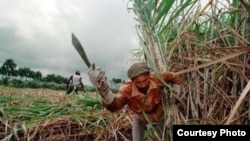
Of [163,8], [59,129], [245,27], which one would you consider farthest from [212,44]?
[59,129]

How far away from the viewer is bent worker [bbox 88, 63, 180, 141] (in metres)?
1.88

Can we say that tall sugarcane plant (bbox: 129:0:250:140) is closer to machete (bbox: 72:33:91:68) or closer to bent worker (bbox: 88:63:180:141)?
bent worker (bbox: 88:63:180:141)

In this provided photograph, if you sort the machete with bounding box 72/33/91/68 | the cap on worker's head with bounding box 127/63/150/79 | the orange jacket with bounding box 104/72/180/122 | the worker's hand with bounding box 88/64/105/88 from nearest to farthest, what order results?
the machete with bounding box 72/33/91/68, the worker's hand with bounding box 88/64/105/88, the orange jacket with bounding box 104/72/180/122, the cap on worker's head with bounding box 127/63/150/79

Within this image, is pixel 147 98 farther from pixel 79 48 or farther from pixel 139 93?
pixel 79 48

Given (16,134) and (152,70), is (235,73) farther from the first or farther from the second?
(16,134)

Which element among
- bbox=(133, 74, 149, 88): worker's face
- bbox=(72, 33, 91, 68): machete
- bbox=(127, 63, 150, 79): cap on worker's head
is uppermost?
bbox=(72, 33, 91, 68): machete

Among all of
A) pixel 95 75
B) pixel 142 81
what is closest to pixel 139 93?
pixel 142 81

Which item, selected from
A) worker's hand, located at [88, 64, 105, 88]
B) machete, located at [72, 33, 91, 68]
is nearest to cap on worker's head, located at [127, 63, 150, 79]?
worker's hand, located at [88, 64, 105, 88]

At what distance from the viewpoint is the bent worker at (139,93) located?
1.88 m

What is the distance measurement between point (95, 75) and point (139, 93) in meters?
0.36

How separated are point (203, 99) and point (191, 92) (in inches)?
2.4

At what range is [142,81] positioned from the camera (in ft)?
7.02

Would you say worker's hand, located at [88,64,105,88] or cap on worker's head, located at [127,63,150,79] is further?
cap on worker's head, located at [127,63,150,79]

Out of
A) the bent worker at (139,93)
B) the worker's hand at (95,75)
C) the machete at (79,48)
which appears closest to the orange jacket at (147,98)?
the bent worker at (139,93)
